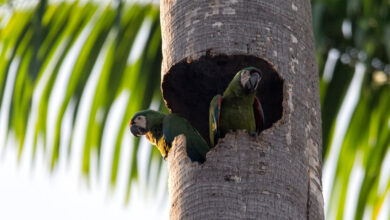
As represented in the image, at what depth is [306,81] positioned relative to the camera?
3293mm

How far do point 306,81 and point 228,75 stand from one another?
0.63m

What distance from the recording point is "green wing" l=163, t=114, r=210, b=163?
3.13m

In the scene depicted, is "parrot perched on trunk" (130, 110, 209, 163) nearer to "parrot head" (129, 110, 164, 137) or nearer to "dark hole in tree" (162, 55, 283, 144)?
"parrot head" (129, 110, 164, 137)

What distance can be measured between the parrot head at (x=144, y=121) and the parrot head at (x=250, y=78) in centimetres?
77

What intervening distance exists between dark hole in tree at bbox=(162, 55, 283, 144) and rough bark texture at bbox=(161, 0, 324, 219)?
0.03m

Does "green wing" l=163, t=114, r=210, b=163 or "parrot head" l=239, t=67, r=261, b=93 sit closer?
"green wing" l=163, t=114, r=210, b=163

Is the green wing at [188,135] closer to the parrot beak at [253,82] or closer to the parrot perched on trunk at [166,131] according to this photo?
the parrot perched on trunk at [166,131]

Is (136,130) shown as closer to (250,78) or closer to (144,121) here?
(144,121)

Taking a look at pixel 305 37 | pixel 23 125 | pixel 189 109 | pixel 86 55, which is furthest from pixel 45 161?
pixel 305 37

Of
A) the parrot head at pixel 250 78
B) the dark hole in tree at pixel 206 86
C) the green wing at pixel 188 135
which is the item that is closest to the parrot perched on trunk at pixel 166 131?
the green wing at pixel 188 135

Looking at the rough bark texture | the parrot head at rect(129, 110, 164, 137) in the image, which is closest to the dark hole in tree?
the rough bark texture

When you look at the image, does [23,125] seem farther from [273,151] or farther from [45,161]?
[273,151]

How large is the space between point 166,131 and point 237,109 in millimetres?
358

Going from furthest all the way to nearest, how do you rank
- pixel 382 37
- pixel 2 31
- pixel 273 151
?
pixel 2 31
pixel 382 37
pixel 273 151
